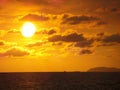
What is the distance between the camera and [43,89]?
111m

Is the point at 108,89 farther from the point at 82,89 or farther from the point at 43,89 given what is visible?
the point at 43,89

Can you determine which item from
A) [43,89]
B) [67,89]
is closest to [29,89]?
[43,89]

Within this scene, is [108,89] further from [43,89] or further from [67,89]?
[43,89]

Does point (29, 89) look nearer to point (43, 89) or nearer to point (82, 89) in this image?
point (43, 89)

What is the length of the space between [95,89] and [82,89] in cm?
399

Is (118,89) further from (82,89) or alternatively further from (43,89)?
(43,89)

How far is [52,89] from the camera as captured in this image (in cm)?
10969

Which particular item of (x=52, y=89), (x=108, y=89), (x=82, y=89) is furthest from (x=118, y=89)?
(x=52, y=89)

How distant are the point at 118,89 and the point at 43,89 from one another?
23.1 m

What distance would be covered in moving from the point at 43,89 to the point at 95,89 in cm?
1617

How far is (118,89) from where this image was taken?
108500 millimetres

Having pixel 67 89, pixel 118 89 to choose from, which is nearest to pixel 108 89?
pixel 118 89

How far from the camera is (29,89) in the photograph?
112 m

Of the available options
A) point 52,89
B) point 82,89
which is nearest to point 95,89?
point 82,89
